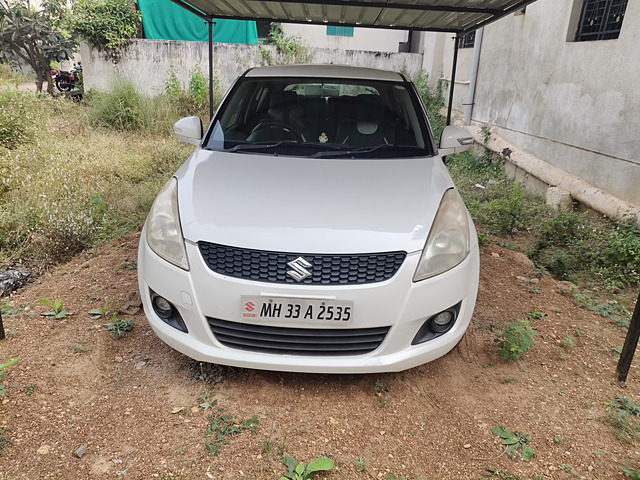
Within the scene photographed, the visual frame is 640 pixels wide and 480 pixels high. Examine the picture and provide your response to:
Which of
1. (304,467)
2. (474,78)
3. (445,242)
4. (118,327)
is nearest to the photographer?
(304,467)

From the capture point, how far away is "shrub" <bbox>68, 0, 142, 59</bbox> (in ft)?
33.9

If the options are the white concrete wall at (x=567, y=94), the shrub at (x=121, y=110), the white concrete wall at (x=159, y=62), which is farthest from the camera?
the white concrete wall at (x=159, y=62)

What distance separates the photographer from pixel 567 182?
5.48 meters

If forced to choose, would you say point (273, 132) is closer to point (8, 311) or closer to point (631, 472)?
point (8, 311)

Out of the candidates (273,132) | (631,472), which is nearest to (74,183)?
(273,132)

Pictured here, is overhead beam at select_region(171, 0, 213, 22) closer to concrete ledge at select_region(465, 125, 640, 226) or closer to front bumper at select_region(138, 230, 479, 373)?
front bumper at select_region(138, 230, 479, 373)

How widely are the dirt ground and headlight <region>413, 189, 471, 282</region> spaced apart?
67 centimetres

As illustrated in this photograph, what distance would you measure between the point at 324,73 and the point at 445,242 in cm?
197

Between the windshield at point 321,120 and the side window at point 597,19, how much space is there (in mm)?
3133

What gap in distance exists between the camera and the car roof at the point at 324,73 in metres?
3.60

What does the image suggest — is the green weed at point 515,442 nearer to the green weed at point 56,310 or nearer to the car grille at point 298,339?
the car grille at point 298,339

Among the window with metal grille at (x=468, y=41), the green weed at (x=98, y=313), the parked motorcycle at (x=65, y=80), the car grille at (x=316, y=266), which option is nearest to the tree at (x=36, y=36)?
the parked motorcycle at (x=65, y=80)

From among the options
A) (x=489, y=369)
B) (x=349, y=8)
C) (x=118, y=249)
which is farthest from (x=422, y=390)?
(x=349, y=8)

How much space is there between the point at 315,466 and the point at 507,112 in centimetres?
682
